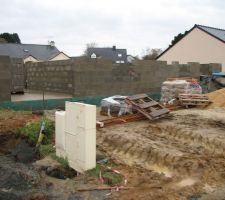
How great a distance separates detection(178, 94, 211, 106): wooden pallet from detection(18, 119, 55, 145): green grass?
5.98 metres

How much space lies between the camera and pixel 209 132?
9.34 meters

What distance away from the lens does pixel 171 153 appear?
24.5 ft

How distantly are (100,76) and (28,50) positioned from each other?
27.7m

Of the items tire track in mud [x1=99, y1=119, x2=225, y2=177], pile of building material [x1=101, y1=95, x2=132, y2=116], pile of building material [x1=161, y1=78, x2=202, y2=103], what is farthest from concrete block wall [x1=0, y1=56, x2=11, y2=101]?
pile of building material [x1=161, y1=78, x2=202, y2=103]

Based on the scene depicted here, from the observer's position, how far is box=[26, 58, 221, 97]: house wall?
44.2 feet

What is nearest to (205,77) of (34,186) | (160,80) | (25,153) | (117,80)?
(160,80)

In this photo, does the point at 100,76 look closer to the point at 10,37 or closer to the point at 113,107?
the point at 113,107

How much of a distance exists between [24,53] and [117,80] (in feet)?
86.5

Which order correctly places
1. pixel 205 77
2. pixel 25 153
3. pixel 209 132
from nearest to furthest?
1. pixel 25 153
2. pixel 209 132
3. pixel 205 77

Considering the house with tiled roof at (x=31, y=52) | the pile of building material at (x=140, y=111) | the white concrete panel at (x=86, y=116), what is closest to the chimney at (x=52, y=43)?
the house with tiled roof at (x=31, y=52)

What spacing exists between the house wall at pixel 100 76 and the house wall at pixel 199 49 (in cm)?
Answer: 922

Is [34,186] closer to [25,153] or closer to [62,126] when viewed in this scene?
[62,126]

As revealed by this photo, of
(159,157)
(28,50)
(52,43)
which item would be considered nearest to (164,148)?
(159,157)

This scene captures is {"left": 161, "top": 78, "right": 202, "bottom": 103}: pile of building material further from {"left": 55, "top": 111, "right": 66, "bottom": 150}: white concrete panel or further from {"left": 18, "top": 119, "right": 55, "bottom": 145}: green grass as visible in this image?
{"left": 55, "top": 111, "right": 66, "bottom": 150}: white concrete panel
